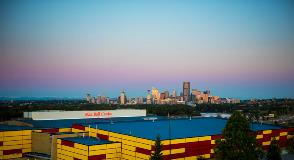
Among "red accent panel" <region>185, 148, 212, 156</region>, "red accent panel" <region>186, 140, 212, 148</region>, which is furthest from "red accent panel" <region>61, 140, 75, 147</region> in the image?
"red accent panel" <region>186, 140, 212, 148</region>

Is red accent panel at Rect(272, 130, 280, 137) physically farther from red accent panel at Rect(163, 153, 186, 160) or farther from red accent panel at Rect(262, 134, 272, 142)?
red accent panel at Rect(163, 153, 186, 160)

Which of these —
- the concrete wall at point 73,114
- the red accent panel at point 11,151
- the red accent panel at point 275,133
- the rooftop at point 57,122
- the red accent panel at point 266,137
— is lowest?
the red accent panel at point 11,151

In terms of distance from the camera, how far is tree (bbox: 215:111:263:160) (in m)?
35.1

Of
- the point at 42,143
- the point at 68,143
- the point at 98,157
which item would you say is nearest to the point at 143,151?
the point at 98,157

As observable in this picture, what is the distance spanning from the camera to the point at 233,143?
35.4 meters

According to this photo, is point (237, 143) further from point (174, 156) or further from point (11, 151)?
point (11, 151)

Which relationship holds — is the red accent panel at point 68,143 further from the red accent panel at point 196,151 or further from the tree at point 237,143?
the tree at point 237,143

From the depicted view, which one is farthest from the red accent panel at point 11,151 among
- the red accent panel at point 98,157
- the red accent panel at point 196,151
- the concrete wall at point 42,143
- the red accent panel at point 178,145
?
the red accent panel at point 196,151

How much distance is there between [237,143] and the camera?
3528 cm

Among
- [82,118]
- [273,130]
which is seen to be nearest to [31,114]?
[82,118]

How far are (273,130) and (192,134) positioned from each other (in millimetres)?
21087

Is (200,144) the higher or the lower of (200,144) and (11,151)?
the higher

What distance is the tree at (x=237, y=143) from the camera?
115 ft

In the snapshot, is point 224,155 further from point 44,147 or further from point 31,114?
point 31,114
